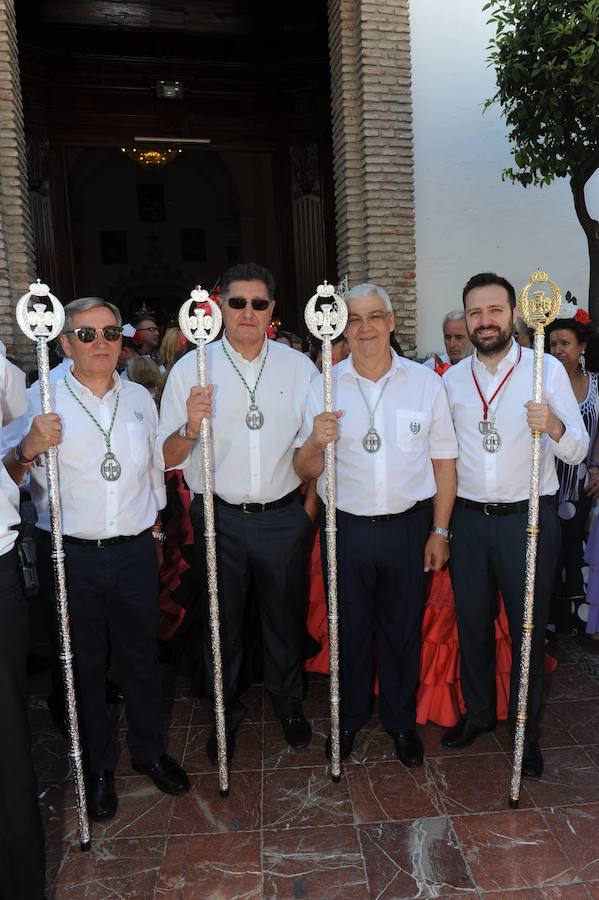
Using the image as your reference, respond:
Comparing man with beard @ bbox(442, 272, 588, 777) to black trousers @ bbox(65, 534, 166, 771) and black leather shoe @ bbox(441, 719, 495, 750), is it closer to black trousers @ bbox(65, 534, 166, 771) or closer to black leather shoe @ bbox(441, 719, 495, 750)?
black leather shoe @ bbox(441, 719, 495, 750)

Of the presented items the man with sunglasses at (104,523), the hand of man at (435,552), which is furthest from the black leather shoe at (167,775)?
the hand of man at (435,552)

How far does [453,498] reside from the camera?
3.20 metres

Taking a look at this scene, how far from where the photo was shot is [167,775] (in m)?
3.12

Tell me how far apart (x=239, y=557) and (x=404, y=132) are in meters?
5.99

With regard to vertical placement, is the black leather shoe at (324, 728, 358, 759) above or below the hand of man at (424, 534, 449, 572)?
below

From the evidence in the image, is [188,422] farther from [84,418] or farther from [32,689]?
[32,689]

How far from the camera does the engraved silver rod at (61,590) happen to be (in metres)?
2.59

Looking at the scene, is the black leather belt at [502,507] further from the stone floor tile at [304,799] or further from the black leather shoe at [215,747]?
the black leather shoe at [215,747]

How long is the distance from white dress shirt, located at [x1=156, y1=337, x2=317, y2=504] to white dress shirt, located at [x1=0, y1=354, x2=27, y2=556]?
73 centimetres

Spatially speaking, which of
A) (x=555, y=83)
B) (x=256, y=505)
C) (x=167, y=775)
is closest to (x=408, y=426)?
(x=256, y=505)

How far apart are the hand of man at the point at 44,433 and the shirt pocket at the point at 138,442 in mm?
370

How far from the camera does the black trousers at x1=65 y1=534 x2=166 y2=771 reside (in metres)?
2.88

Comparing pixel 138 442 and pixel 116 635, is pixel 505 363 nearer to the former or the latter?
pixel 138 442

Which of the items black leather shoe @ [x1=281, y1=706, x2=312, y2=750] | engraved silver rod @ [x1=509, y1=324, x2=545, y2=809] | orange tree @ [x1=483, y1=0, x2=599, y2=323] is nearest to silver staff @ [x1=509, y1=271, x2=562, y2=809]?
engraved silver rod @ [x1=509, y1=324, x2=545, y2=809]
